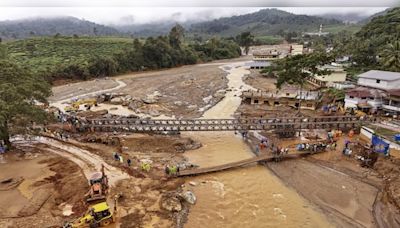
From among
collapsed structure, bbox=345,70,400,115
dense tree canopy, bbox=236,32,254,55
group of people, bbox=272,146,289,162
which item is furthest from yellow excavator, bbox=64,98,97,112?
dense tree canopy, bbox=236,32,254,55

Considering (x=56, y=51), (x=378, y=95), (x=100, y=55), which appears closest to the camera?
(x=378, y=95)

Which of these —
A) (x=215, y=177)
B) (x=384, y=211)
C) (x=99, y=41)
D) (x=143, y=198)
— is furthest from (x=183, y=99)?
(x=99, y=41)

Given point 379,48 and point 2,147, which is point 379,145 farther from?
point 379,48

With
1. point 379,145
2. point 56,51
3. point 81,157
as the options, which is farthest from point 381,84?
point 56,51

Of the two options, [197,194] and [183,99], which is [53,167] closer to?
[197,194]

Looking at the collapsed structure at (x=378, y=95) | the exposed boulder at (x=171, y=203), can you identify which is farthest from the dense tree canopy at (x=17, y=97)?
the collapsed structure at (x=378, y=95)

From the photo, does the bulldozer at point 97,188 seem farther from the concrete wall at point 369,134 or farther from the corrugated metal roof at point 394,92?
the corrugated metal roof at point 394,92
